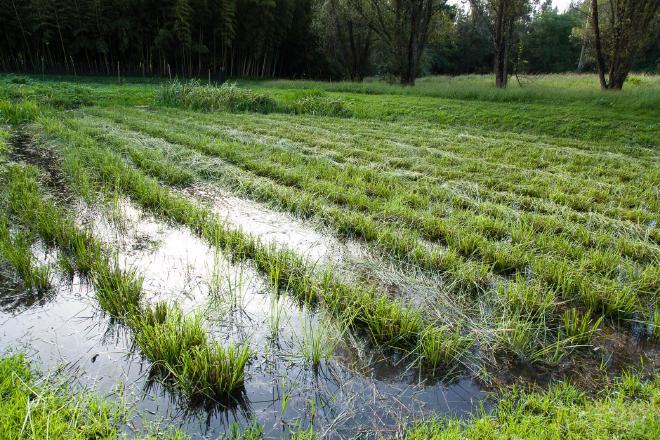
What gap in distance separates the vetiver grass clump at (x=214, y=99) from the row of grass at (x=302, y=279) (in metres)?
7.14

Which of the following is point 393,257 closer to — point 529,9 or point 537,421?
point 537,421

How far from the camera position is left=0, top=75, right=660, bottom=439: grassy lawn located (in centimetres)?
174

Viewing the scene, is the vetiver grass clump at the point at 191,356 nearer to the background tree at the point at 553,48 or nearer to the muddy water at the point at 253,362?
the muddy water at the point at 253,362

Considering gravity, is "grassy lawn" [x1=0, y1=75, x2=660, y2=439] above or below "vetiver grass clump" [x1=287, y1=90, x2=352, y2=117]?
below

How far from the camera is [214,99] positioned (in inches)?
451

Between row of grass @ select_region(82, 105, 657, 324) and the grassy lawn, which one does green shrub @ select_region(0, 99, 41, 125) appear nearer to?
the grassy lawn

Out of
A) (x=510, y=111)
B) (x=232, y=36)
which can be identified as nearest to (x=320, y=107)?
(x=510, y=111)

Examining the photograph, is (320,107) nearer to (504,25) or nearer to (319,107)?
(319,107)

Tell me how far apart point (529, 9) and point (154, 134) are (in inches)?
680

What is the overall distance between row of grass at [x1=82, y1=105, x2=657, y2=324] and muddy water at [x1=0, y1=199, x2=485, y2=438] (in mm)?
995

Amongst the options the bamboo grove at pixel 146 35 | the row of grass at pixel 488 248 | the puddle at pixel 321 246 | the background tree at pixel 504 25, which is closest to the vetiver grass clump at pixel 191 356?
the puddle at pixel 321 246

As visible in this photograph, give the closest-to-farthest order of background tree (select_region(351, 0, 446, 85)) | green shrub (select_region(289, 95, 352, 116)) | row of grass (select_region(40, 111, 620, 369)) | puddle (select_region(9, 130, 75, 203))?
row of grass (select_region(40, 111, 620, 369)) < puddle (select_region(9, 130, 75, 203)) < green shrub (select_region(289, 95, 352, 116)) < background tree (select_region(351, 0, 446, 85))

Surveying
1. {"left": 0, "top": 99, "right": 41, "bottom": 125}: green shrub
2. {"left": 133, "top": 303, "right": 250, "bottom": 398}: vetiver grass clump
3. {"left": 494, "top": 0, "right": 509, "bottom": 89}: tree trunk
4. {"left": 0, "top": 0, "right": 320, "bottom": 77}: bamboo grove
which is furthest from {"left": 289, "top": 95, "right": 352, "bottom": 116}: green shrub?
{"left": 0, "top": 0, "right": 320, "bottom": 77}: bamboo grove

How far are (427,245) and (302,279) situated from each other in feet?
3.49
